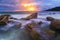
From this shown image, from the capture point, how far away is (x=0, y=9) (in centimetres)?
499

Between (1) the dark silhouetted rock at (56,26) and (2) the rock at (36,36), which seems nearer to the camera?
(2) the rock at (36,36)

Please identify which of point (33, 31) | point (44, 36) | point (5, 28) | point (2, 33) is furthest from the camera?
point (5, 28)

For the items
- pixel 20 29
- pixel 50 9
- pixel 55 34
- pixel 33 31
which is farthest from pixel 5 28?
pixel 50 9

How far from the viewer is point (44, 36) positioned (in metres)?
2.55

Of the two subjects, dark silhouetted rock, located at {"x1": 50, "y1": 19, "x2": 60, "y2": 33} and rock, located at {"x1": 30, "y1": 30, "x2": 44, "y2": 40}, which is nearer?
rock, located at {"x1": 30, "y1": 30, "x2": 44, "y2": 40}

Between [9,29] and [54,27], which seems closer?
[54,27]

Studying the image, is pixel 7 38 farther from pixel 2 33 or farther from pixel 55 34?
pixel 55 34

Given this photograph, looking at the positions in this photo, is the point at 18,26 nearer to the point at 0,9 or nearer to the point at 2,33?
the point at 2,33

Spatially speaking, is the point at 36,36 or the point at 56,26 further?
the point at 56,26

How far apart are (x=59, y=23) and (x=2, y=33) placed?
3.53ft

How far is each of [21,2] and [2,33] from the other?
184cm

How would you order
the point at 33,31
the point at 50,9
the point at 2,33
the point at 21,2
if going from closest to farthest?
the point at 33,31 < the point at 2,33 < the point at 21,2 < the point at 50,9

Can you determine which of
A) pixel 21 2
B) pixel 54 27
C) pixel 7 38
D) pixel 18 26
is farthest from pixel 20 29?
pixel 21 2

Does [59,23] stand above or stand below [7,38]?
above
